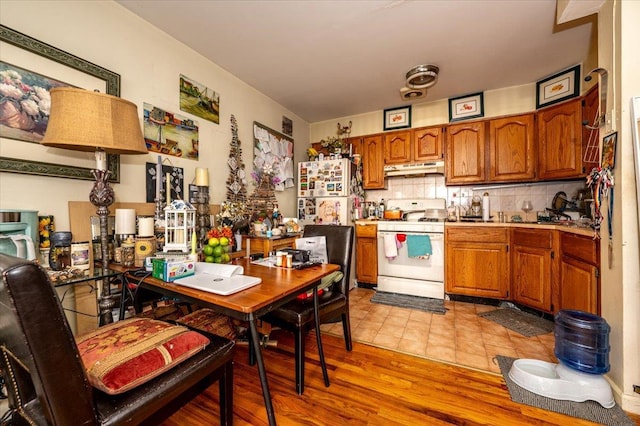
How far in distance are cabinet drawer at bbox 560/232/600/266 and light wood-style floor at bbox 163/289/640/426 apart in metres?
0.71

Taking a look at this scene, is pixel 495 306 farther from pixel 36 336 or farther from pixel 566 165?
pixel 36 336

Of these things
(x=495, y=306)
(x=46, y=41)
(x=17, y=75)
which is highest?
(x=46, y=41)

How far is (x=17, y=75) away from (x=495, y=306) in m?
4.18

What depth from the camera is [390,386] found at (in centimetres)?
154

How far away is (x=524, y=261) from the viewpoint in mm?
2645

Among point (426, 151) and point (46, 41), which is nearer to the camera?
point (46, 41)

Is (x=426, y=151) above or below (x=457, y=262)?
above

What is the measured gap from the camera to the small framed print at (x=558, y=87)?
2.58 meters

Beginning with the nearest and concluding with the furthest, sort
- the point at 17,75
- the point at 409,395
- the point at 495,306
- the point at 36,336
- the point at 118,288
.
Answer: the point at 36,336, the point at 17,75, the point at 409,395, the point at 118,288, the point at 495,306

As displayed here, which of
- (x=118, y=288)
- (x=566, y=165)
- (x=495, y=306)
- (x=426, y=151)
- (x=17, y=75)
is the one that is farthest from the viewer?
(x=426, y=151)

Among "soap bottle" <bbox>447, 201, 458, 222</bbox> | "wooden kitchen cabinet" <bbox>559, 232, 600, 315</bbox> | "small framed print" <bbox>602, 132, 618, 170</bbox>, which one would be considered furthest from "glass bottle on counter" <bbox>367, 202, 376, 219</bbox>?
"small framed print" <bbox>602, 132, 618, 170</bbox>

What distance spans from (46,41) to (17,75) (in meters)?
0.28

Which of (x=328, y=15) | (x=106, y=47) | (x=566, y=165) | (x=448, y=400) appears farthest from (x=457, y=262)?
(x=106, y=47)

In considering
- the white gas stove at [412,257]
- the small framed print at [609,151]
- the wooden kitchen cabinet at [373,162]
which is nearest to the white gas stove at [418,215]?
the white gas stove at [412,257]
